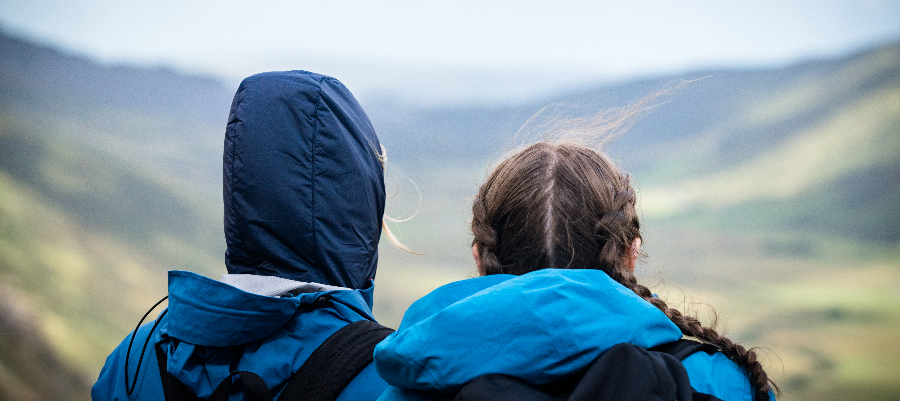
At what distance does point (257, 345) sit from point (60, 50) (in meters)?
2.17

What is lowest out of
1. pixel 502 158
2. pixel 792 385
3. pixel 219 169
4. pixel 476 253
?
pixel 792 385

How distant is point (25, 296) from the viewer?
88.0 inches

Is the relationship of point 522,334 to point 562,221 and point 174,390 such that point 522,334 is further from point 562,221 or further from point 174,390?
point 174,390

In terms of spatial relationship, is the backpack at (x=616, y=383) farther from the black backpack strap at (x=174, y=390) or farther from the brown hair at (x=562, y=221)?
the black backpack strap at (x=174, y=390)

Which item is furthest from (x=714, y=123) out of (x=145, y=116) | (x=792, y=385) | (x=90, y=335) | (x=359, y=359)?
(x=90, y=335)

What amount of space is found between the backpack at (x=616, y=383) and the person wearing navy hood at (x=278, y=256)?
293mm

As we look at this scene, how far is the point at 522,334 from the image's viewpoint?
1.69 ft

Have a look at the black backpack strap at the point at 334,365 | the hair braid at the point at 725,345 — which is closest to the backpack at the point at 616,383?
the hair braid at the point at 725,345

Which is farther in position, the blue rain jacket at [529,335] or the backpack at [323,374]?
the backpack at [323,374]

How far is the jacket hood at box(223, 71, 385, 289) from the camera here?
92 cm

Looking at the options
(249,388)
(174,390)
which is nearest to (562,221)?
(249,388)

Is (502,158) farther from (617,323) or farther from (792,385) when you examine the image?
→ (792,385)

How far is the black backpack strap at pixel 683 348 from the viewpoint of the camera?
0.57 meters

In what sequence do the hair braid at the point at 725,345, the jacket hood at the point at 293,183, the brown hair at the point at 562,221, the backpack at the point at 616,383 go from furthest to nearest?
the jacket hood at the point at 293,183 < the brown hair at the point at 562,221 < the hair braid at the point at 725,345 < the backpack at the point at 616,383
